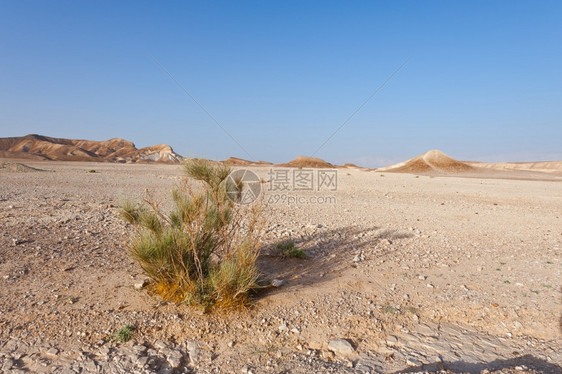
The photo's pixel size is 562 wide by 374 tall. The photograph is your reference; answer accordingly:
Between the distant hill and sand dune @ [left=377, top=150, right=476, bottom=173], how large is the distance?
45284 millimetres

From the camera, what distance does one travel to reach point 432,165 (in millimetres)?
40188

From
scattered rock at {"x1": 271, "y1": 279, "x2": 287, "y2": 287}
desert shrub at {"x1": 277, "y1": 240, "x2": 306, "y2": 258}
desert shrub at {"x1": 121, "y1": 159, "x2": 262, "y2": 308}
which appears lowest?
scattered rock at {"x1": 271, "y1": 279, "x2": 287, "y2": 287}

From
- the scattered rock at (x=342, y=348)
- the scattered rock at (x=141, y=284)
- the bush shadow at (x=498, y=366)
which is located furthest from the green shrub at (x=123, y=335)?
the bush shadow at (x=498, y=366)

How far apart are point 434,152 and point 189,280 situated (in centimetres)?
4473

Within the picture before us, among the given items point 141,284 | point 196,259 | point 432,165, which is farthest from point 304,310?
point 432,165

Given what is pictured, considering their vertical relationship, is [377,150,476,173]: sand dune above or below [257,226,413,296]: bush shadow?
above

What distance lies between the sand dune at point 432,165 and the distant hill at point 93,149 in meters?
45.3

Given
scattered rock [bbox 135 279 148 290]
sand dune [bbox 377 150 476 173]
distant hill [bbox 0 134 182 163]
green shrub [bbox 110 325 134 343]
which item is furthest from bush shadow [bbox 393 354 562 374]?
distant hill [bbox 0 134 182 163]

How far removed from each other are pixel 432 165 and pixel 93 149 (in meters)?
89.5

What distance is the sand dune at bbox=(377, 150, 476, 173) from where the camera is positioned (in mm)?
38531

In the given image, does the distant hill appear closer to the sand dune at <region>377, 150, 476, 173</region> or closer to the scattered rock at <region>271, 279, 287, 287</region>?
the sand dune at <region>377, 150, 476, 173</region>

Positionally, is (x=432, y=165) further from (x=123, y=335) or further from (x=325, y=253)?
(x=123, y=335)

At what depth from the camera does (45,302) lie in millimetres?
3232

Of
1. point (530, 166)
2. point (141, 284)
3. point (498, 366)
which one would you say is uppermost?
point (530, 166)
